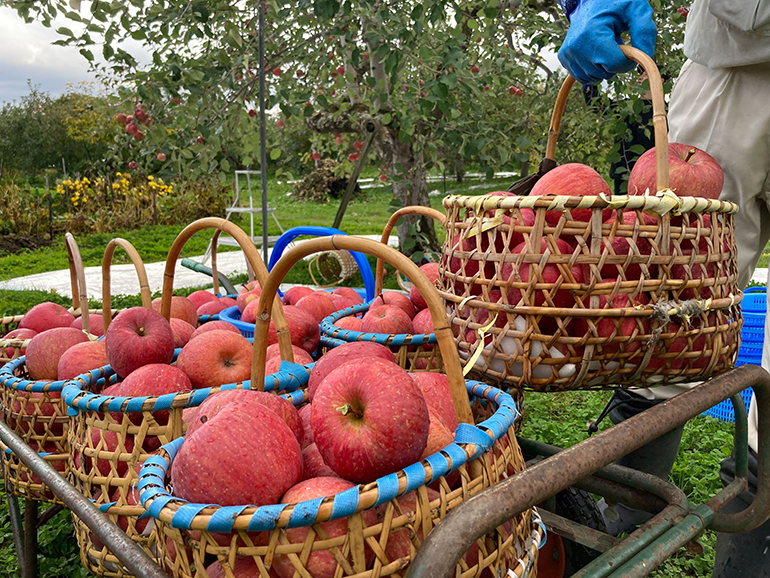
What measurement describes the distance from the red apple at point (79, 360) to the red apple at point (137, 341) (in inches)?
4.1

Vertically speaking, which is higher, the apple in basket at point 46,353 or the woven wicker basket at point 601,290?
the woven wicker basket at point 601,290

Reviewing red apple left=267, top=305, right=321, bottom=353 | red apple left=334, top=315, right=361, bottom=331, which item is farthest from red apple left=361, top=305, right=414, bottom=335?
red apple left=267, top=305, right=321, bottom=353

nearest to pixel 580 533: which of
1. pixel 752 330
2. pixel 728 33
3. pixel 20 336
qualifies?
pixel 728 33

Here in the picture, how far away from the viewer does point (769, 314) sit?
4.76ft

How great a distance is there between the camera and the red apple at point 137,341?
4.37ft

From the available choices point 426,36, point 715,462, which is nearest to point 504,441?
point 715,462

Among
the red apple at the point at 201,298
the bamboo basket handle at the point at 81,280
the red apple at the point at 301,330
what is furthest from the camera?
the red apple at the point at 201,298

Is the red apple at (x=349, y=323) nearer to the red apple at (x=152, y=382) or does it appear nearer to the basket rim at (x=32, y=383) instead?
the red apple at (x=152, y=382)

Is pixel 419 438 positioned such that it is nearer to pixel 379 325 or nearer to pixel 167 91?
pixel 379 325

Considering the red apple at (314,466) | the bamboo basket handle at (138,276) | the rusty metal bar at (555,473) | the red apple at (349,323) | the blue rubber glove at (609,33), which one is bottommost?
the red apple at (314,466)

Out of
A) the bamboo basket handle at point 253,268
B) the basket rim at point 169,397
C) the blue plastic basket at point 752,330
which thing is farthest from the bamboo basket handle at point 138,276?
the blue plastic basket at point 752,330

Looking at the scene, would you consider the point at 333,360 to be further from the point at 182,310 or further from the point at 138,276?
the point at 182,310

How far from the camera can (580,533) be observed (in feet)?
3.78

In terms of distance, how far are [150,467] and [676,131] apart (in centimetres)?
161
